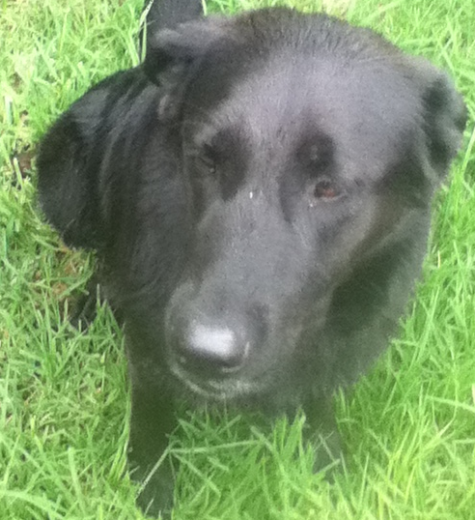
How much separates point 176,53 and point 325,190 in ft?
1.40

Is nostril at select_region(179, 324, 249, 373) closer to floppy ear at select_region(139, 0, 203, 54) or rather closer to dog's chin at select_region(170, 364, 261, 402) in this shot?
dog's chin at select_region(170, 364, 261, 402)

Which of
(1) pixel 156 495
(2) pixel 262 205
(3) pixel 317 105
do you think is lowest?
(1) pixel 156 495

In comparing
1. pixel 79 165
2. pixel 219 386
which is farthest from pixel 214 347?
pixel 79 165

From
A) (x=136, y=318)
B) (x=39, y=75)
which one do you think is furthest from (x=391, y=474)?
(x=39, y=75)

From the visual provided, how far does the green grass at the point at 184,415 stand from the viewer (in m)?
1.77

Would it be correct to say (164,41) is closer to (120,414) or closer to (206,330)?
(206,330)

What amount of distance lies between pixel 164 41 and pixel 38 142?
2.79 ft

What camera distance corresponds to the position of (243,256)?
1369 mm

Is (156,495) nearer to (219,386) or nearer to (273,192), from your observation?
(219,386)

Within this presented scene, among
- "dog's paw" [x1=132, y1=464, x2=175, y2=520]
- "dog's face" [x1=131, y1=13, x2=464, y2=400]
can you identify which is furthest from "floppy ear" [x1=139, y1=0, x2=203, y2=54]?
"dog's paw" [x1=132, y1=464, x2=175, y2=520]

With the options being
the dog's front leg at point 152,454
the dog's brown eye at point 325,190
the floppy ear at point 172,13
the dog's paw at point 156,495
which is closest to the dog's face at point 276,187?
the dog's brown eye at point 325,190

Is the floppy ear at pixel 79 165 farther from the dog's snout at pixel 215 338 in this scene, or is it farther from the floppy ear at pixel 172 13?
the dog's snout at pixel 215 338

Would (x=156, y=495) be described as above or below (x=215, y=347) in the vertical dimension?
below

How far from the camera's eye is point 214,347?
131 centimetres
